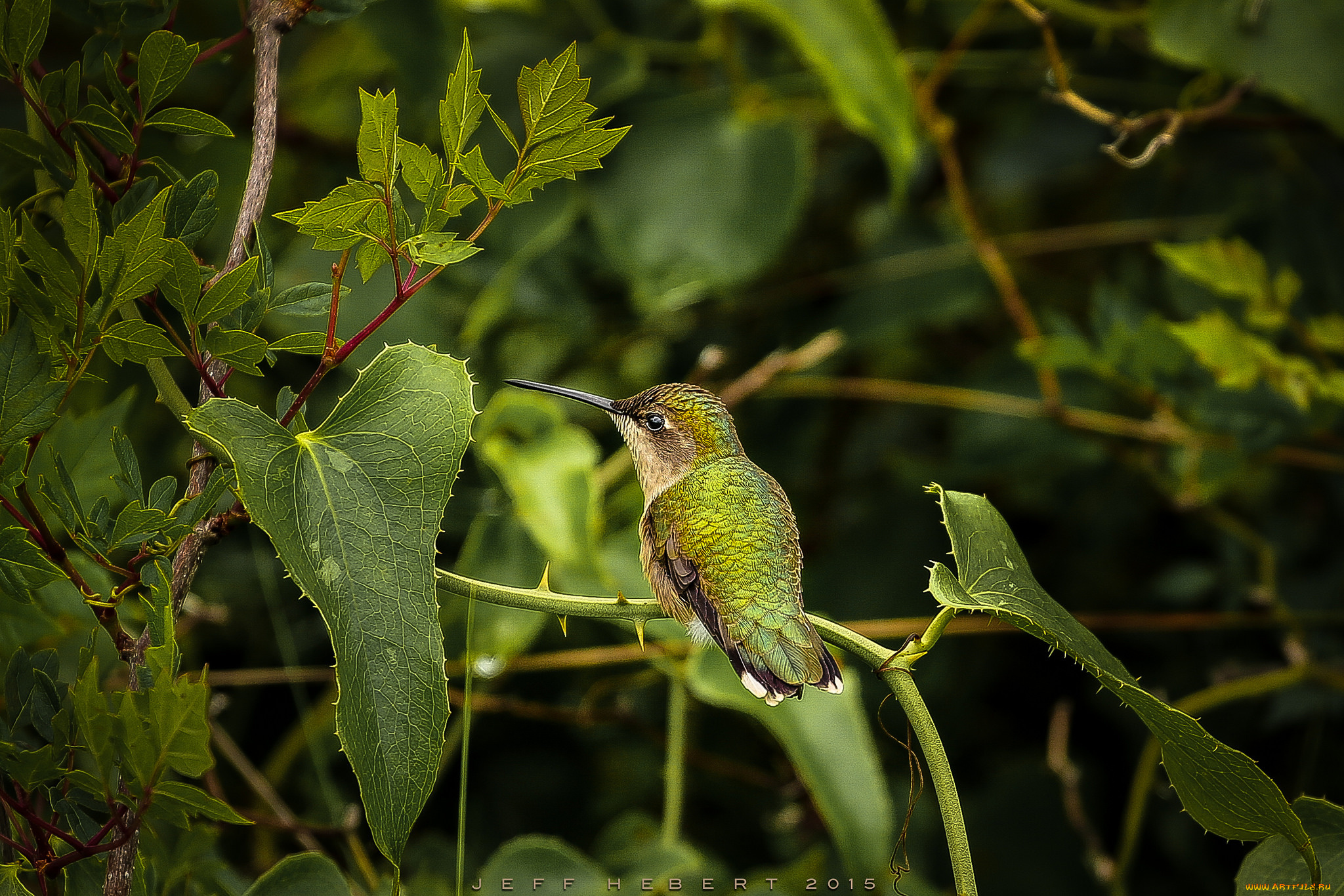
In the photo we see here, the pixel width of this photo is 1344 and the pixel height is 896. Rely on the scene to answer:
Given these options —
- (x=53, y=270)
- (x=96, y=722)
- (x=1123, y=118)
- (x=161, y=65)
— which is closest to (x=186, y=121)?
(x=161, y=65)

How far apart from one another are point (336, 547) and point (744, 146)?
124 centimetres

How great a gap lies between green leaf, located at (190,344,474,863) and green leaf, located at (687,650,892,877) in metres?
0.53

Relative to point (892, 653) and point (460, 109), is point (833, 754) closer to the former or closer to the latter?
point (892, 653)

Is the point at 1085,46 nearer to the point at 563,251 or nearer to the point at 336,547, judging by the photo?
the point at 563,251

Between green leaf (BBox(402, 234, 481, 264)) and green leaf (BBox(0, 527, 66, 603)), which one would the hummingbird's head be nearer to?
green leaf (BBox(402, 234, 481, 264))

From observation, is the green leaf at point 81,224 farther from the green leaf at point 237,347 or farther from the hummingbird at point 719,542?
the hummingbird at point 719,542

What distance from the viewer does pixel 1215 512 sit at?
159 cm

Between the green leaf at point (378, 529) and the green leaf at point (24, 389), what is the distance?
0.12 meters

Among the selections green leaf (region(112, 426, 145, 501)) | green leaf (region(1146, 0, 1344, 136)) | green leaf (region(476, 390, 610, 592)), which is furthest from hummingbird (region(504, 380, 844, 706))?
green leaf (region(1146, 0, 1344, 136))

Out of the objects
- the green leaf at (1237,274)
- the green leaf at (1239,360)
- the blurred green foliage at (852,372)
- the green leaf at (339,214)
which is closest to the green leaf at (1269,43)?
the blurred green foliage at (852,372)

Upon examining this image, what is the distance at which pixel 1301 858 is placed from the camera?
680 mm

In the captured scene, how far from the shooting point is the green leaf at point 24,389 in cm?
55

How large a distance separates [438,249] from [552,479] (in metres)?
0.72

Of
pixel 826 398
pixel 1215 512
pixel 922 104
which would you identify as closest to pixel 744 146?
pixel 922 104
